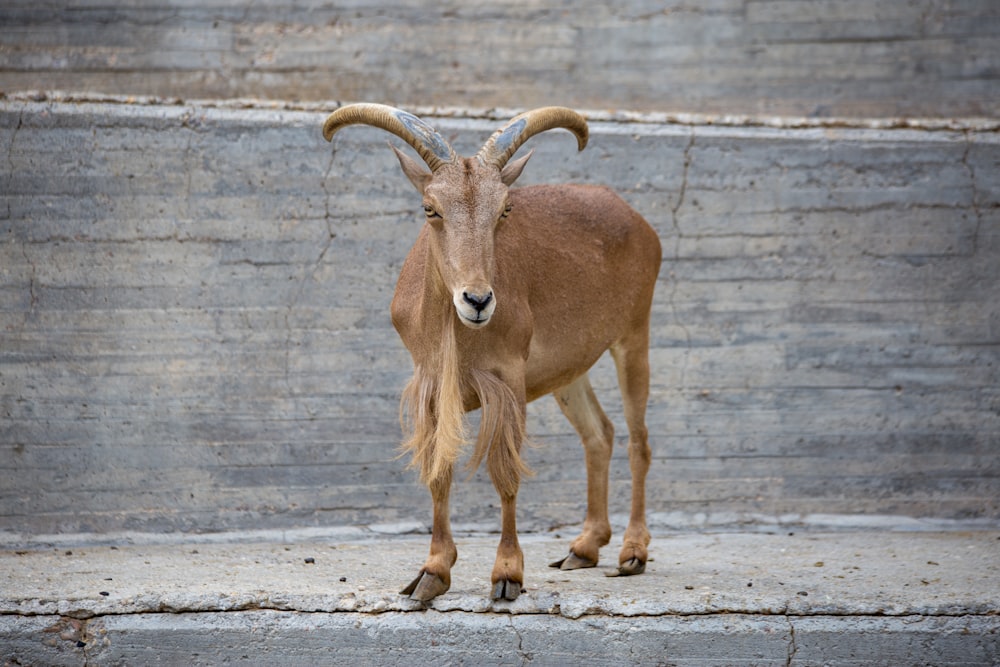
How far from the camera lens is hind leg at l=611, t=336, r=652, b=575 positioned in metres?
5.36

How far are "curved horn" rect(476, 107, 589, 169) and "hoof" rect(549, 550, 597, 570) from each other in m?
1.90

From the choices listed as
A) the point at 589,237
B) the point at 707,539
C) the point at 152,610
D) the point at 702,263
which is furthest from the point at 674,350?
the point at 152,610

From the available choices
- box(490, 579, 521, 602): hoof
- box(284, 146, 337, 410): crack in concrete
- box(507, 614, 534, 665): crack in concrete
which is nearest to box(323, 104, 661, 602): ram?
box(490, 579, 521, 602): hoof

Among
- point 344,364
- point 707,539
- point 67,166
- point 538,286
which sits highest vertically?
point 67,166

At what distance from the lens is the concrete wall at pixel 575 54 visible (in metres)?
7.22

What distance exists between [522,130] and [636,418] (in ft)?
5.34

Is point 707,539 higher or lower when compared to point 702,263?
lower

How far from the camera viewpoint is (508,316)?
459cm

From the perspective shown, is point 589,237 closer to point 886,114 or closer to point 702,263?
point 702,263

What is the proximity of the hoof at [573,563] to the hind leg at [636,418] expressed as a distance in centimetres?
15

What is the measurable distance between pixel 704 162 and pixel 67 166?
3585mm

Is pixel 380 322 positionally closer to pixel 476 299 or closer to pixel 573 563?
pixel 573 563

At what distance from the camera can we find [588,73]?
24.2ft

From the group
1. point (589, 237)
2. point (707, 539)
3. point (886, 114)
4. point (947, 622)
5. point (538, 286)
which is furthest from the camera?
point (886, 114)
